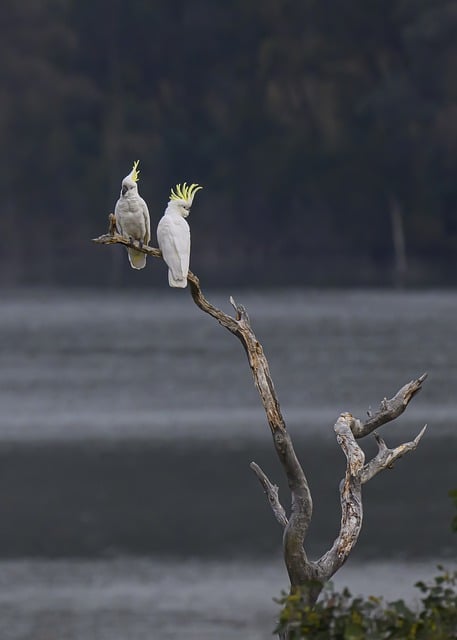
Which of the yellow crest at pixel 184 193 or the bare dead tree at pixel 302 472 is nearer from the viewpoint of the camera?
the bare dead tree at pixel 302 472

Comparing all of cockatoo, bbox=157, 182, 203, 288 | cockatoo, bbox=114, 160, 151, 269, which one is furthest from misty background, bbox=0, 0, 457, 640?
cockatoo, bbox=157, 182, 203, 288

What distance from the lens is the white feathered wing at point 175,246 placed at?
545cm

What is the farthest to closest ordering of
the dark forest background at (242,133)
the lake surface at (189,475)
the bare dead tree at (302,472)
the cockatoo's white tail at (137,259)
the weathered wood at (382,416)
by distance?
the dark forest background at (242,133) → the lake surface at (189,475) → the cockatoo's white tail at (137,259) → the weathered wood at (382,416) → the bare dead tree at (302,472)

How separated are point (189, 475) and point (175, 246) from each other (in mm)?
10553

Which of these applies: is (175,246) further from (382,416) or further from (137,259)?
(382,416)

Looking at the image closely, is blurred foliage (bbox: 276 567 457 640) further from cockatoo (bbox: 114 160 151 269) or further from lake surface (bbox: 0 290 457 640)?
lake surface (bbox: 0 290 457 640)

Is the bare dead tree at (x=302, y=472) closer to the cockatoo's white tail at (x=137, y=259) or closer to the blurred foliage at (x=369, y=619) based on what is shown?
the cockatoo's white tail at (x=137, y=259)

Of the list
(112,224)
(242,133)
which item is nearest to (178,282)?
(112,224)

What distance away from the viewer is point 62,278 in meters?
49.4

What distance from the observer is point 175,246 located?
554cm

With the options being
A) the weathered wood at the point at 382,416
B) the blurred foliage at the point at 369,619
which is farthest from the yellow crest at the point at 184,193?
the blurred foliage at the point at 369,619

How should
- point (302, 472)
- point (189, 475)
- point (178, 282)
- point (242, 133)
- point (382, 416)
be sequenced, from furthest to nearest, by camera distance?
1. point (242, 133)
2. point (189, 475)
3. point (178, 282)
4. point (382, 416)
5. point (302, 472)

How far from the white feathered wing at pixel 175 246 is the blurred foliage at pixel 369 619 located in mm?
1880

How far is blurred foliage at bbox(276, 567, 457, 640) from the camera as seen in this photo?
11.7 ft
